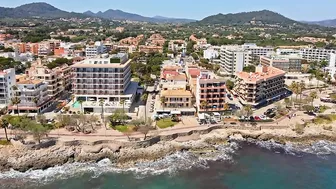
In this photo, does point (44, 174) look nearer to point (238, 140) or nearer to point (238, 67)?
point (238, 140)

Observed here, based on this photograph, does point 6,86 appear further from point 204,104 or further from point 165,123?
point 204,104

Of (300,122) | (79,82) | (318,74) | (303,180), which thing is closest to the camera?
(303,180)

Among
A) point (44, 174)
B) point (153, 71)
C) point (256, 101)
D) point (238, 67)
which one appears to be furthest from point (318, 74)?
point (44, 174)

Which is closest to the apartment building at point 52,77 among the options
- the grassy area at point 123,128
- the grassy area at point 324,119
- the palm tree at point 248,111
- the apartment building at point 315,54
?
the grassy area at point 123,128

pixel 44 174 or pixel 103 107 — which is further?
pixel 103 107

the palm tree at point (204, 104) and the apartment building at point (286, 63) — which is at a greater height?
the apartment building at point (286, 63)

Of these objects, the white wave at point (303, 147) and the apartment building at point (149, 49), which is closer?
the white wave at point (303, 147)

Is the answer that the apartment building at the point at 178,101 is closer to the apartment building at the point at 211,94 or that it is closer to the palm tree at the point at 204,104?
the palm tree at the point at 204,104

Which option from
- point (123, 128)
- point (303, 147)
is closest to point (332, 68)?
point (303, 147)
